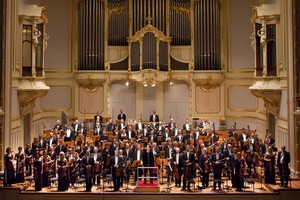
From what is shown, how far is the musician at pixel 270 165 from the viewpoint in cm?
1058

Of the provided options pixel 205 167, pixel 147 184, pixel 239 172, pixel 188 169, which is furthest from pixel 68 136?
pixel 239 172

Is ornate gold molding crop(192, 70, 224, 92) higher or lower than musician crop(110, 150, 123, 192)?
higher

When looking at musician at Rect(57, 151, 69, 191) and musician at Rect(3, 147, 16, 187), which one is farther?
musician at Rect(3, 147, 16, 187)

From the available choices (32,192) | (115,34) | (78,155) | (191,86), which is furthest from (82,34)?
(32,192)

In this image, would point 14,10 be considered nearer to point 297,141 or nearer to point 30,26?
point 30,26

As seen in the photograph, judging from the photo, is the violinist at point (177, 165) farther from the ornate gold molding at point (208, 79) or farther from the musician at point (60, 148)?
the ornate gold molding at point (208, 79)

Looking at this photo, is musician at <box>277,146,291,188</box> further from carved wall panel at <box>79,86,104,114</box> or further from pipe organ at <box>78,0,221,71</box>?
carved wall panel at <box>79,86,104,114</box>

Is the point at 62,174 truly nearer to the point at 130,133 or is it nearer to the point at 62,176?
the point at 62,176

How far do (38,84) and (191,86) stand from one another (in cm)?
683

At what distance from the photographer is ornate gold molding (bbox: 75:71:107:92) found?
57.5 feet

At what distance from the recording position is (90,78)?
17.5 meters

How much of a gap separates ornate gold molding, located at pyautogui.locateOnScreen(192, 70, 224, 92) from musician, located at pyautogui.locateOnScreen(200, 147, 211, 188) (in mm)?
7254

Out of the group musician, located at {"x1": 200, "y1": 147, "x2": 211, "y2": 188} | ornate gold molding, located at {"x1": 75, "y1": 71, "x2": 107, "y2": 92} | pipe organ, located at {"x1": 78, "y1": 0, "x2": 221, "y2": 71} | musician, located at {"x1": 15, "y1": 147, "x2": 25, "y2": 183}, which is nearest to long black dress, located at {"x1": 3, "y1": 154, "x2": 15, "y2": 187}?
musician, located at {"x1": 15, "y1": 147, "x2": 25, "y2": 183}

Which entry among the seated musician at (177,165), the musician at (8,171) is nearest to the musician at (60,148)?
the musician at (8,171)
